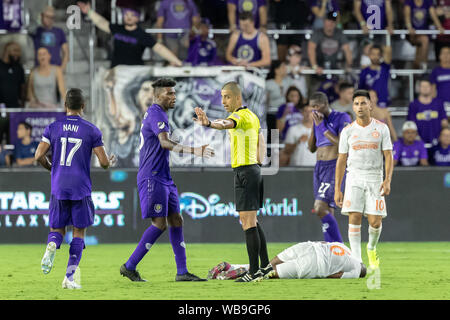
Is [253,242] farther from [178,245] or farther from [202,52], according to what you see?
[202,52]

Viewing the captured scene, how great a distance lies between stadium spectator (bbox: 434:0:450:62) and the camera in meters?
17.3

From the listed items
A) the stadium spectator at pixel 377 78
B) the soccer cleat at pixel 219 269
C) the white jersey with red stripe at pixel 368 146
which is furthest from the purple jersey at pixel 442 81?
the soccer cleat at pixel 219 269

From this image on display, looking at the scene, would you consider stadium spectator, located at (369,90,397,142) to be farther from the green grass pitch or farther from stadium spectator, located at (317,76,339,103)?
the green grass pitch

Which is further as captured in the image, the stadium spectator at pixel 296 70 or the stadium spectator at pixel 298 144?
the stadium spectator at pixel 296 70

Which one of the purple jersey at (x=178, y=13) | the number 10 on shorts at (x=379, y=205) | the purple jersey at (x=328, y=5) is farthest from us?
the purple jersey at (x=328, y=5)

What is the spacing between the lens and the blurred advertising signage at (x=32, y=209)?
14.4 metres

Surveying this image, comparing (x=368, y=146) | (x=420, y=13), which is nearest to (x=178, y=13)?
(x=420, y=13)

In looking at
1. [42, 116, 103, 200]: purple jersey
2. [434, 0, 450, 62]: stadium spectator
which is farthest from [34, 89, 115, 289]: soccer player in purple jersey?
[434, 0, 450, 62]: stadium spectator

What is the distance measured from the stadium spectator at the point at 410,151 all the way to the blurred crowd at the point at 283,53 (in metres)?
0.02

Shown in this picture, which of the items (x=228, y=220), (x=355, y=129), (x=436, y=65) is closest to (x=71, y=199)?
(x=355, y=129)

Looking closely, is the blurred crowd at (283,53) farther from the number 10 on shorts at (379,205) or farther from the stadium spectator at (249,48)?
the number 10 on shorts at (379,205)

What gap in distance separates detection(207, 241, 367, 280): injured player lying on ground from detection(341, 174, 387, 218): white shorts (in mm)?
468

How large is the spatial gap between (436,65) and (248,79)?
4478 mm

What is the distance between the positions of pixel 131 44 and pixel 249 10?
2.47m
